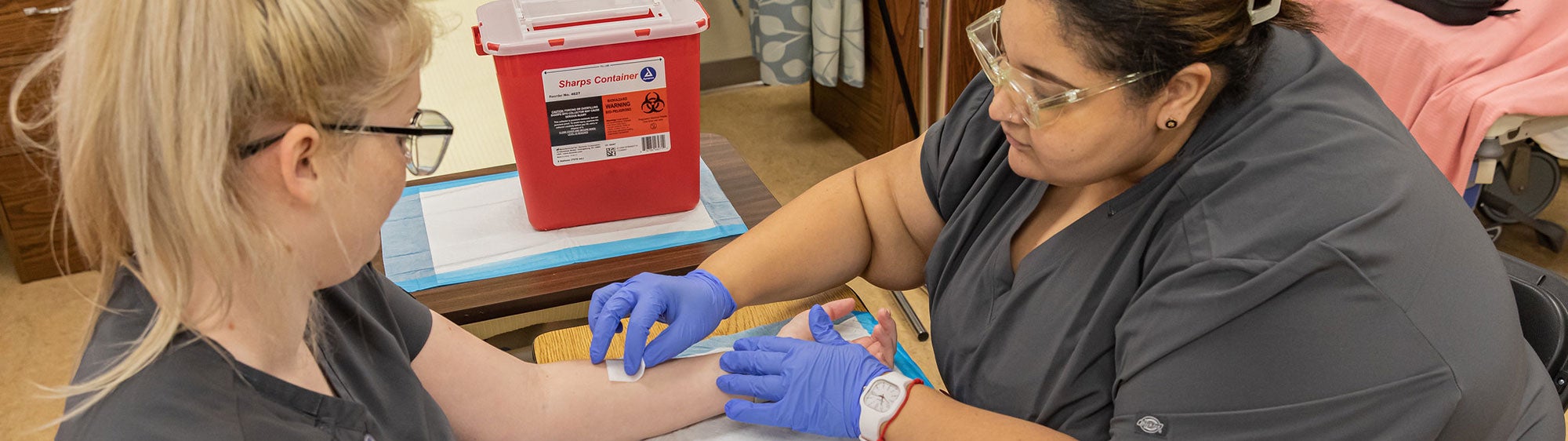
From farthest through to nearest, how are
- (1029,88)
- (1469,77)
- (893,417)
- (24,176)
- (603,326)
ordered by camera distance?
1. (24,176)
2. (1469,77)
3. (603,326)
4. (893,417)
5. (1029,88)

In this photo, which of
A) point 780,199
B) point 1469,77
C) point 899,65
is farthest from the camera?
point 780,199

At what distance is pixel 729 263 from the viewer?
150 centimetres

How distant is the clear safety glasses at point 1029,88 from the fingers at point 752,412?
431 mm

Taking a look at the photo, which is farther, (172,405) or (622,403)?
(622,403)

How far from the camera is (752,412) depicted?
1281mm

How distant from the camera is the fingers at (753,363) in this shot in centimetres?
132

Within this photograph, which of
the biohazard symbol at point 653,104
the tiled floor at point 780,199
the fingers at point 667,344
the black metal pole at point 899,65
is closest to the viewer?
the fingers at point 667,344

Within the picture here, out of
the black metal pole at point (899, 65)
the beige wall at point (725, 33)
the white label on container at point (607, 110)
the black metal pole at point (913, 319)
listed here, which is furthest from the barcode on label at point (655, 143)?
the beige wall at point (725, 33)

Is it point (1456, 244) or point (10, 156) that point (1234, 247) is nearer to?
point (1456, 244)

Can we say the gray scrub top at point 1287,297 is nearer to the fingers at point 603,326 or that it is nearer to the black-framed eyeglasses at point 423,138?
the fingers at point 603,326

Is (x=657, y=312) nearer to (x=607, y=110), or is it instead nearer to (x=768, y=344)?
(x=768, y=344)

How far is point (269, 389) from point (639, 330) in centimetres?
52

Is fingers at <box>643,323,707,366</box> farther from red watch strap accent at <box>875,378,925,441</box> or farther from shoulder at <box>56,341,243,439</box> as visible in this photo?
shoulder at <box>56,341,243,439</box>

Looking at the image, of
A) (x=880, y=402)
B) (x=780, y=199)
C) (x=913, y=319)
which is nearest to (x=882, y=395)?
(x=880, y=402)
